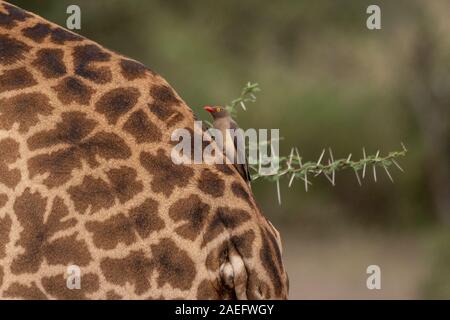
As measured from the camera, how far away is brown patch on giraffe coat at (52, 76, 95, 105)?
3.64m

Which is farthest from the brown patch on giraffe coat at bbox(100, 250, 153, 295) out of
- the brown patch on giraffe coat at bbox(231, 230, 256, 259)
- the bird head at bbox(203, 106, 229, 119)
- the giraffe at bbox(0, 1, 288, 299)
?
the bird head at bbox(203, 106, 229, 119)

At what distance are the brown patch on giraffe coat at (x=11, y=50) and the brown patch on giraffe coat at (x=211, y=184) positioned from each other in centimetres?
75

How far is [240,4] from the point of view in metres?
12.4

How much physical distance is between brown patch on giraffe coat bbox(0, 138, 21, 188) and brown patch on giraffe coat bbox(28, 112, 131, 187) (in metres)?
0.05

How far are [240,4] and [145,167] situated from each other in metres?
9.05

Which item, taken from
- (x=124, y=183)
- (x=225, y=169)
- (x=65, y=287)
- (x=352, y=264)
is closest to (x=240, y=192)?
(x=225, y=169)

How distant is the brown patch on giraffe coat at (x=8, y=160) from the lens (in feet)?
11.5

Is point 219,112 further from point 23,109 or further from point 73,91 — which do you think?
point 23,109

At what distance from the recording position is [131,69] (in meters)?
3.78

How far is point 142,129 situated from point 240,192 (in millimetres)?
367

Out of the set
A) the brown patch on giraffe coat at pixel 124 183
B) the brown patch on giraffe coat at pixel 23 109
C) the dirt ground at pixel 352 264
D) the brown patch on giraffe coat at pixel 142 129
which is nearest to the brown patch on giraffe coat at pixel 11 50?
the brown patch on giraffe coat at pixel 23 109

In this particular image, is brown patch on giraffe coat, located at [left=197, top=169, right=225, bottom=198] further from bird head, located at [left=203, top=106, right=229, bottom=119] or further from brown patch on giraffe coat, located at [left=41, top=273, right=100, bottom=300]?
bird head, located at [left=203, top=106, right=229, bottom=119]

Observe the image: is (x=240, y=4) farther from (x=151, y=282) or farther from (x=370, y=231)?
(x=151, y=282)
